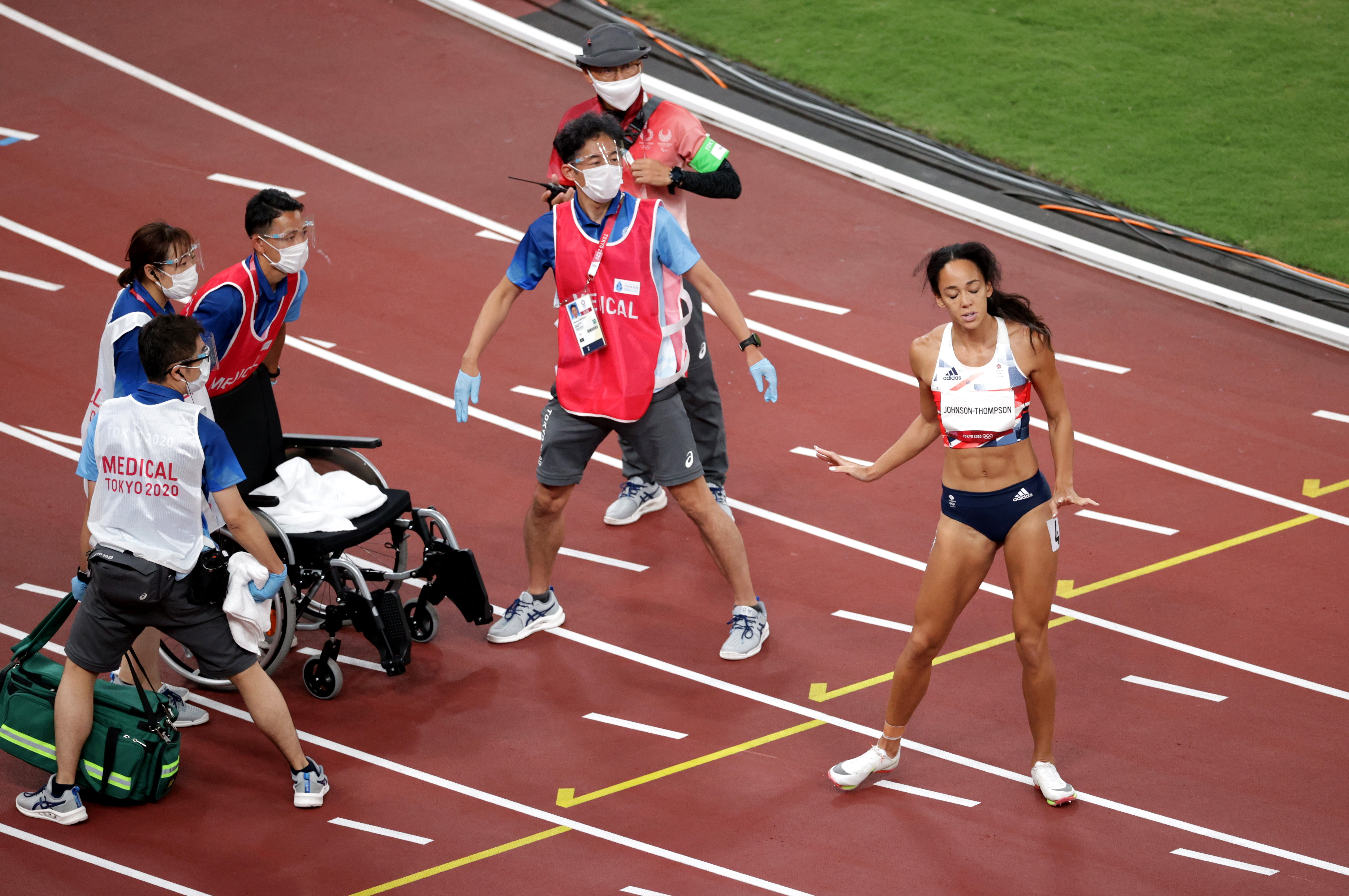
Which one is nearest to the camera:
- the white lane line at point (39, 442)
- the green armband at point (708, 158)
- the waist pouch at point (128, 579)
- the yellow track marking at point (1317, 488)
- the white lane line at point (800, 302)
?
the waist pouch at point (128, 579)

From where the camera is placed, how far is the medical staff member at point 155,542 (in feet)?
19.2

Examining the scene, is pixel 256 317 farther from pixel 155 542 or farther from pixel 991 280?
pixel 991 280

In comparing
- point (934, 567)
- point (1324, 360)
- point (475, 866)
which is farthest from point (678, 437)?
point (1324, 360)

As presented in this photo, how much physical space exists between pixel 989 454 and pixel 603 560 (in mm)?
2801

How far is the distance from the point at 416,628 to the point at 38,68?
27.8 feet

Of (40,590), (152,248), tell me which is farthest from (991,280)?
(40,590)

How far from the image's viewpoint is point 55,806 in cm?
622

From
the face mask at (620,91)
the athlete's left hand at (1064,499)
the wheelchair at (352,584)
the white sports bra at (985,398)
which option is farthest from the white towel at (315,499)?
the athlete's left hand at (1064,499)

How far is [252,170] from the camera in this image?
12156mm

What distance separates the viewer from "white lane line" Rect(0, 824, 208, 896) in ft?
19.4

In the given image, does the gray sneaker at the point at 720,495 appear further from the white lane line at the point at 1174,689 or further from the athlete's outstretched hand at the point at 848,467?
the white lane line at the point at 1174,689

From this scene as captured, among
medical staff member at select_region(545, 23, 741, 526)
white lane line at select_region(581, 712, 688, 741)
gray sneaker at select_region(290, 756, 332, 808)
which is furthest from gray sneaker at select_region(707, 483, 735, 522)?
gray sneaker at select_region(290, 756, 332, 808)

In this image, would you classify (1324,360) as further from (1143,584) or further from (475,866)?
(475,866)

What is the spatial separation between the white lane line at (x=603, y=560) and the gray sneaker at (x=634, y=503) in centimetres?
31
